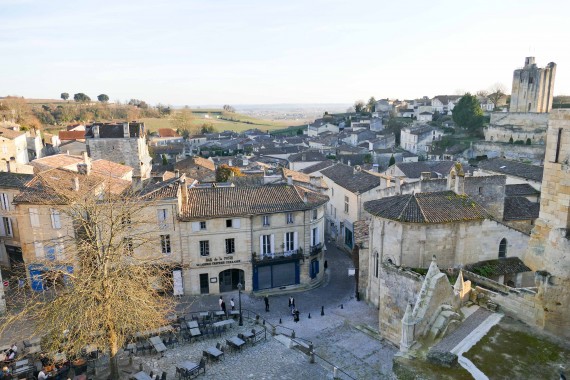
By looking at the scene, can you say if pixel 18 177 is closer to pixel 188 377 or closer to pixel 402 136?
pixel 188 377

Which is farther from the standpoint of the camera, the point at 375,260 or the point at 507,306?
the point at 375,260

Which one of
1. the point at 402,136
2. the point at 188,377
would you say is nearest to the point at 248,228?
the point at 188,377

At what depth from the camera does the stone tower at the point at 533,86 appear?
8094 cm

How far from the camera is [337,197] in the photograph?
151ft

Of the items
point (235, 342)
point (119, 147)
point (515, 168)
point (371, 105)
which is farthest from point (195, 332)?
point (371, 105)

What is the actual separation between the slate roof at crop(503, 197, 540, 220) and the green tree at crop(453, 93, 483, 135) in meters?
56.5

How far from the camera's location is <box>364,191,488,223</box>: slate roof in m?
24.5

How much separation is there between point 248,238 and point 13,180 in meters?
17.8

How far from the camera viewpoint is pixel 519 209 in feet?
102

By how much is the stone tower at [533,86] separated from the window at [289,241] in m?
70.4

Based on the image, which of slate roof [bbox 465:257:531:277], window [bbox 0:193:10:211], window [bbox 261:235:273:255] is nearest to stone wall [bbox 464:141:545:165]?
slate roof [bbox 465:257:531:277]

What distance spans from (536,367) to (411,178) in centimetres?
4002

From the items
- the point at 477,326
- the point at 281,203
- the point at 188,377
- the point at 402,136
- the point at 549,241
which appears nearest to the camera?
the point at 549,241

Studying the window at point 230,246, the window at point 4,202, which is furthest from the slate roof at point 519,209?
the window at point 4,202
